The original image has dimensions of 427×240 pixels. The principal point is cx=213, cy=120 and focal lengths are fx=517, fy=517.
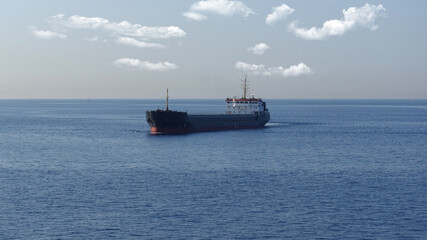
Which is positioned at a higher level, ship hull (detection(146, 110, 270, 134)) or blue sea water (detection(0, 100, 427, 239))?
ship hull (detection(146, 110, 270, 134))

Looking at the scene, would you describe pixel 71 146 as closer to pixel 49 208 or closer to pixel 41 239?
pixel 49 208

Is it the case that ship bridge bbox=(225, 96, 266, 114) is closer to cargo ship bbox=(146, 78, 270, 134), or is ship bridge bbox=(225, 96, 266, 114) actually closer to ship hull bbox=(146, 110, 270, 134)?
cargo ship bbox=(146, 78, 270, 134)

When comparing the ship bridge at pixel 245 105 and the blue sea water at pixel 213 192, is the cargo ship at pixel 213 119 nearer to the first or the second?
the ship bridge at pixel 245 105

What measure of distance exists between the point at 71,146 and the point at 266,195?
5960 cm

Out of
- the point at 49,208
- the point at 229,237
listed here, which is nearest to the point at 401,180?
the point at 229,237

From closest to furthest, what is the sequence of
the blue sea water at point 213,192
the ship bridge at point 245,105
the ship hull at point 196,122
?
the blue sea water at point 213,192 → the ship hull at point 196,122 → the ship bridge at point 245,105

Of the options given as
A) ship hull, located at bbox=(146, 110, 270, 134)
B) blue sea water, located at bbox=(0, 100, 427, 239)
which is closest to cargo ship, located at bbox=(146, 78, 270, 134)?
ship hull, located at bbox=(146, 110, 270, 134)

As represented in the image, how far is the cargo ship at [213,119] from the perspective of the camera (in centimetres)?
12019

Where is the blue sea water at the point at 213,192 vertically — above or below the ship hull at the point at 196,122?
below

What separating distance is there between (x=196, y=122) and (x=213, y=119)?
8.64 meters

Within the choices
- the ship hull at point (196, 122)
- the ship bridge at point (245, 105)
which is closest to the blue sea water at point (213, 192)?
the ship hull at point (196, 122)

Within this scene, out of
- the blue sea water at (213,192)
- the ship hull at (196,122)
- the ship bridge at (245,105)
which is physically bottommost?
the blue sea water at (213,192)

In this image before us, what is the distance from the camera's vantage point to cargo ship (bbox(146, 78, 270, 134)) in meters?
120

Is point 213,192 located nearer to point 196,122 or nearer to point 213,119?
point 196,122
